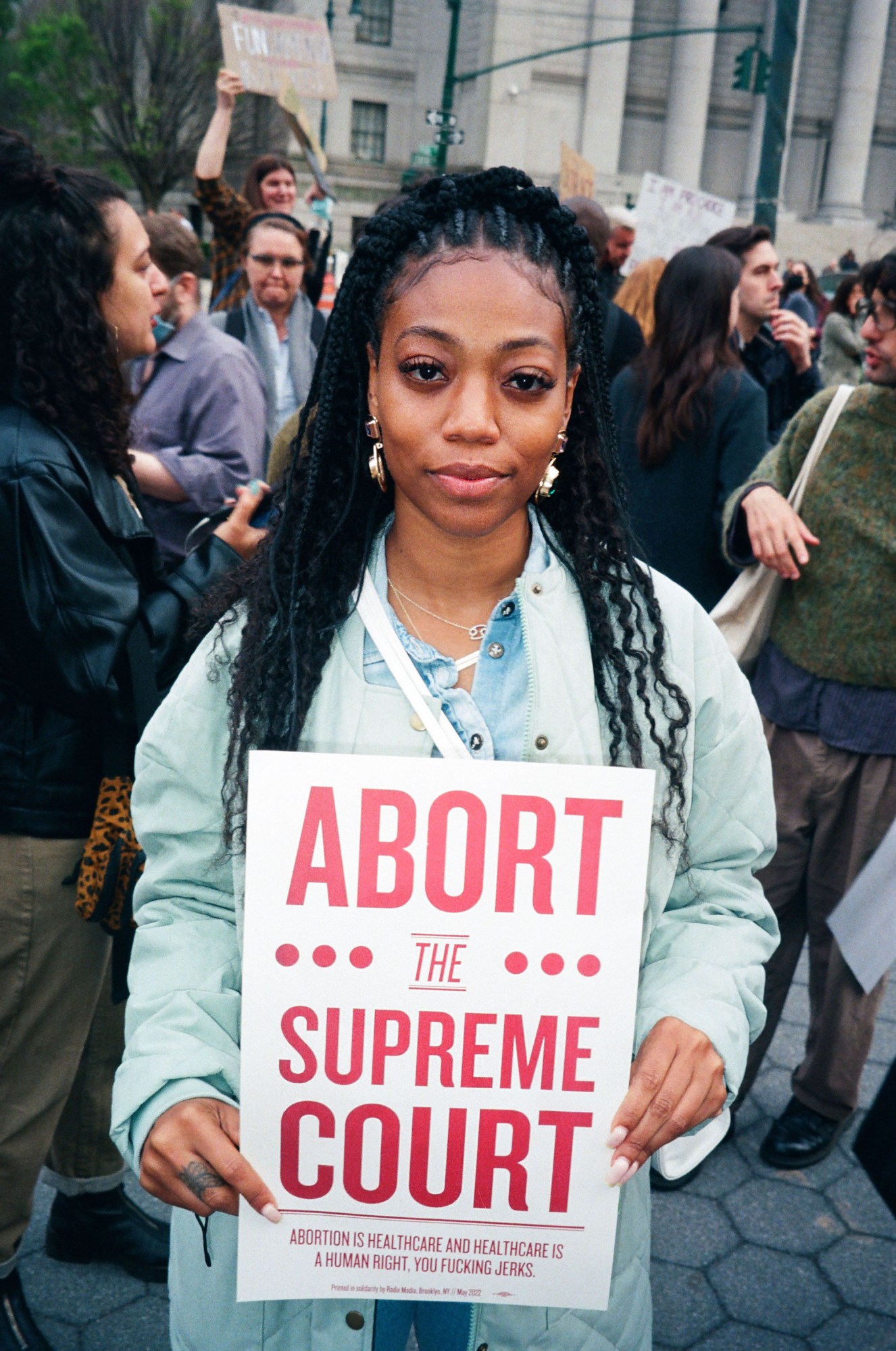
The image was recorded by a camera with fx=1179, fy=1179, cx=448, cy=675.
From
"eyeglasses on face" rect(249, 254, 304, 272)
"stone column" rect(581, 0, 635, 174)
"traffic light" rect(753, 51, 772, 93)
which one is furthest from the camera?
"stone column" rect(581, 0, 635, 174)

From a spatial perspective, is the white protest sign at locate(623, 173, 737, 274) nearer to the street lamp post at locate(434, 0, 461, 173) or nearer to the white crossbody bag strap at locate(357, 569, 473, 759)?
the white crossbody bag strap at locate(357, 569, 473, 759)

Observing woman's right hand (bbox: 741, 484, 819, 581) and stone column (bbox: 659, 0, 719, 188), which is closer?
woman's right hand (bbox: 741, 484, 819, 581)

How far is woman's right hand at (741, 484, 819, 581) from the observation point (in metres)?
2.72

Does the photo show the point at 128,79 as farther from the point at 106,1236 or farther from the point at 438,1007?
the point at 438,1007

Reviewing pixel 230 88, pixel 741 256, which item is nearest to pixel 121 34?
pixel 230 88

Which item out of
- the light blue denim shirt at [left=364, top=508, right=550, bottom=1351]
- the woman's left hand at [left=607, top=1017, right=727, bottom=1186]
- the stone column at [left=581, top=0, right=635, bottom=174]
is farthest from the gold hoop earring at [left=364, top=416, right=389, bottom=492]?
the stone column at [left=581, top=0, right=635, bottom=174]

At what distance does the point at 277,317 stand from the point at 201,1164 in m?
4.27

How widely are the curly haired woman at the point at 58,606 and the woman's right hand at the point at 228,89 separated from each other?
3994mm

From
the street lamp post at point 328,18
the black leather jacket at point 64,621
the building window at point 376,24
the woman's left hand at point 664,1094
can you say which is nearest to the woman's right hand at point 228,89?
the black leather jacket at point 64,621

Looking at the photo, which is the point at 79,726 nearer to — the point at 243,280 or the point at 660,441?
the point at 660,441

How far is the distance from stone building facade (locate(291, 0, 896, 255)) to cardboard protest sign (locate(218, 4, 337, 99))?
3324 cm

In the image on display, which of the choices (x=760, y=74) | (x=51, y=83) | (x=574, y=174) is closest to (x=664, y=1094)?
(x=574, y=174)

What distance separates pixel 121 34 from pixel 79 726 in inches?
1415

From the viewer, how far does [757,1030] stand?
140 cm
